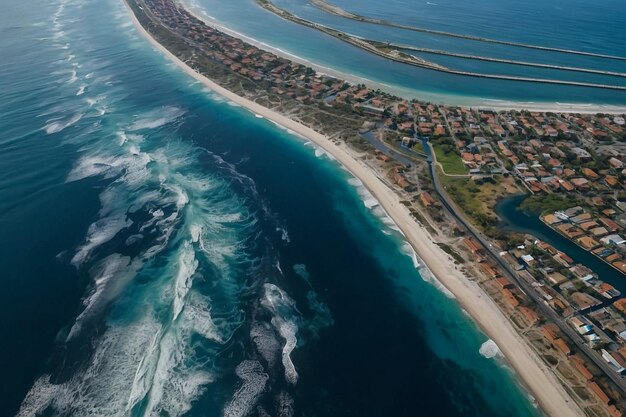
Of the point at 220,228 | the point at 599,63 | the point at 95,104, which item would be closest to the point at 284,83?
the point at 95,104

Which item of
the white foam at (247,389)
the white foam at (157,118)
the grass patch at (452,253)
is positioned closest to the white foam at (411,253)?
the grass patch at (452,253)

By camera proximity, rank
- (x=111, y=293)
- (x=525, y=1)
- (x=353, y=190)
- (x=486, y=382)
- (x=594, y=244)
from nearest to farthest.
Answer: (x=486, y=382)
(x=111, y=293)
(x=594, y=244)
(x=353, y=190)
(x=525, y=1)

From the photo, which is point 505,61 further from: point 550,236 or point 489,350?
point 489,350

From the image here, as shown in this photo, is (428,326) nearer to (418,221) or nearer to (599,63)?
(418,221)

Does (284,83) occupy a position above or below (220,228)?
above

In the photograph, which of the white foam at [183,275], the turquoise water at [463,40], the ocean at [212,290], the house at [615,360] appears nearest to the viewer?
the ocean at [212,290]

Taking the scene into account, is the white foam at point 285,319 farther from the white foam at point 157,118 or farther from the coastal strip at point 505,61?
the coastal strip at point 505,61
